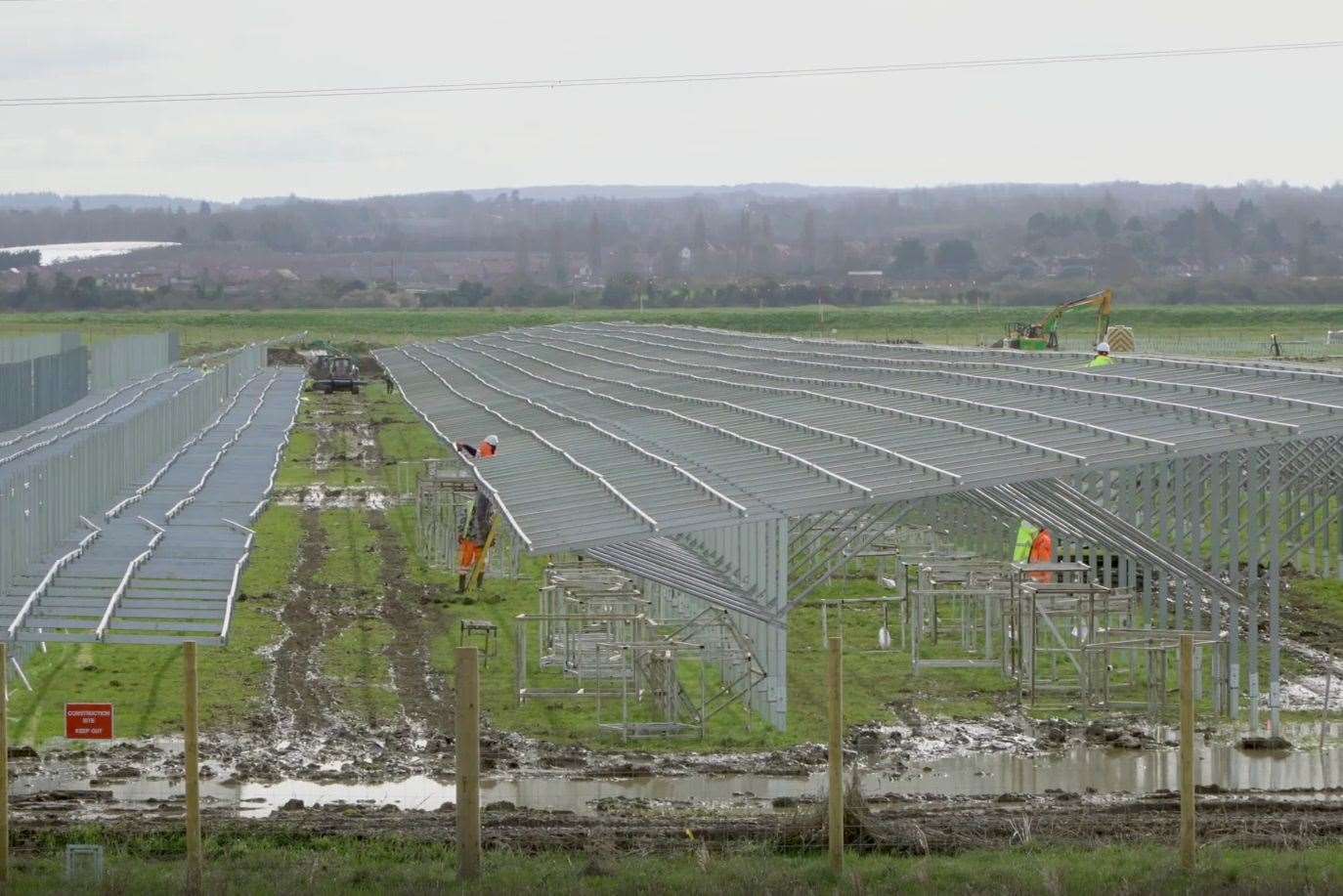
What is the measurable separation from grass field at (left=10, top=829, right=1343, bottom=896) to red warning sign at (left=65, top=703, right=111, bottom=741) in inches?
32.4

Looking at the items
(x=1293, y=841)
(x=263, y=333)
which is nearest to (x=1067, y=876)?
(x=1293, y=841)

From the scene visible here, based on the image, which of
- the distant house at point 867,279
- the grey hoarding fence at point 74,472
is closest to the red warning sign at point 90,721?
the grey hoarding fence at point 74,472

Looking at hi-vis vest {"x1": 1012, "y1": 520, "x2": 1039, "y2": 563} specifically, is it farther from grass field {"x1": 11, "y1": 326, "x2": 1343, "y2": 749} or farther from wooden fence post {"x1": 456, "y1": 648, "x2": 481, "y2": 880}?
wooden fence post {"x1": 456, "y1": 648, "x2": 481, "y2": 880}

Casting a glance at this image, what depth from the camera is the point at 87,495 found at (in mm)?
27406

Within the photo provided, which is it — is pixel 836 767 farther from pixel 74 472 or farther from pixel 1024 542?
pixel 1024 542

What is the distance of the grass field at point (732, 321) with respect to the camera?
106312 mm

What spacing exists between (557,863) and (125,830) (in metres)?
3.23

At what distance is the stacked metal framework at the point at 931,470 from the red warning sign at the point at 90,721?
6.97 metres

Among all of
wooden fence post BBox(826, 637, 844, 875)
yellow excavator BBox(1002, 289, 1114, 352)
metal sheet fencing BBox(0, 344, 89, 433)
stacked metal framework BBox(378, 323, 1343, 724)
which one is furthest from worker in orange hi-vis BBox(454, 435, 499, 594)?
yellow excavator BBox(1002, 289, 1114, 352)

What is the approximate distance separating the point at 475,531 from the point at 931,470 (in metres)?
9.80

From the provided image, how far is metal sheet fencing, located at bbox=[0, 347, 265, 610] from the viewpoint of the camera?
2086 cm

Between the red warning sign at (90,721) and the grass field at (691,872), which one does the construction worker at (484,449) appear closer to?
the grass field at (691,872)

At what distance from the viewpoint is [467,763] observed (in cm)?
1160

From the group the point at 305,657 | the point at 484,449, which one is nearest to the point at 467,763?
the point at 305,657
